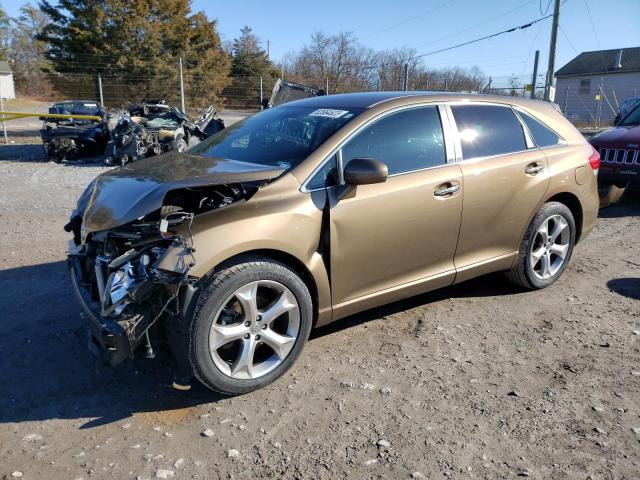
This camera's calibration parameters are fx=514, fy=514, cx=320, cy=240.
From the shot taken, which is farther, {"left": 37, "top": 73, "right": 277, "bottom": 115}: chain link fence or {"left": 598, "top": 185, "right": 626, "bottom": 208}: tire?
{"left": 37, "top": 73, "right": 277, "bottom": 115}: chain link fence

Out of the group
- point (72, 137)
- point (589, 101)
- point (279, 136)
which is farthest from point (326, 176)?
point (589, 101)

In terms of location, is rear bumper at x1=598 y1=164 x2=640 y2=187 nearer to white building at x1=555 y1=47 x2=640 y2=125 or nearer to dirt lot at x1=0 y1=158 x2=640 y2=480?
dirt lot at x1=0 y1=158 x2=640 y2=480

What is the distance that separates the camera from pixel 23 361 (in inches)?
139

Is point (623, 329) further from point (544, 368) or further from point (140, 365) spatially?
point (140, 365)

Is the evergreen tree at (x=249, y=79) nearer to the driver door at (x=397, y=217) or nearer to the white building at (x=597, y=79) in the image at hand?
the driver door at (x=397, y=217)

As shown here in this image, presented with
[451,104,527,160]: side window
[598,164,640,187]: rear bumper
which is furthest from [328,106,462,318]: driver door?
[598,164,640,187]: rear bumper

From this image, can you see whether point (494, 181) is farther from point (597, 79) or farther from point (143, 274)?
point (597, 79)

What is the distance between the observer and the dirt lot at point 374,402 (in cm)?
260

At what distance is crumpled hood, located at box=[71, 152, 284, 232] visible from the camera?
301 cm

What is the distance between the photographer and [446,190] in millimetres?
3863

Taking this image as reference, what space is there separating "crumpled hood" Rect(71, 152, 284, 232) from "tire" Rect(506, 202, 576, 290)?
2.49 meters

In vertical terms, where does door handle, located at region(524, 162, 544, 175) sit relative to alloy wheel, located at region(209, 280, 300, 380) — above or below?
above

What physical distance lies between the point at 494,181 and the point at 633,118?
6.76 m

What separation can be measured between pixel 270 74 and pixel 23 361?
25.1m
